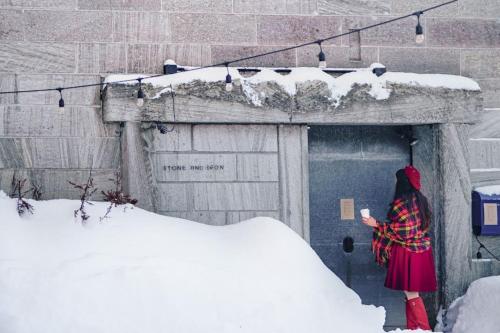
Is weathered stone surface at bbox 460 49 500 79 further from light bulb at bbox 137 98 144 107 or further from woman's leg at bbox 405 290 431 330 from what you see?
light bulb at bbox 137 98 144 107

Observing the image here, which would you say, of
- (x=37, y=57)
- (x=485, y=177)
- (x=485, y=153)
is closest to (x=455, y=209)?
(x=485, y=177)

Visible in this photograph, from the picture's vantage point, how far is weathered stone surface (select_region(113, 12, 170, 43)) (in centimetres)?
686

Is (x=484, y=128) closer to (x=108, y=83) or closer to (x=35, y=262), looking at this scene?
(x=108, y=83)

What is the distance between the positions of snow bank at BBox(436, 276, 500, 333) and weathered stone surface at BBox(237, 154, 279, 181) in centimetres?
227

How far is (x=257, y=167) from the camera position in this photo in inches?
276

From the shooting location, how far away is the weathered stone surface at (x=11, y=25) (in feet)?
21.9

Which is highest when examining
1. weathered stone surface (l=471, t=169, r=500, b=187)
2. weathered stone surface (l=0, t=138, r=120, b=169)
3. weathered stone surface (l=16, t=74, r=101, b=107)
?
weathered stone surface (l=16, t=74, r=101, b=107)

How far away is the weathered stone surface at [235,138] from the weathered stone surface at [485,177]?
2.24 meters

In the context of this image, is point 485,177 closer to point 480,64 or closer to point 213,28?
point 480,64

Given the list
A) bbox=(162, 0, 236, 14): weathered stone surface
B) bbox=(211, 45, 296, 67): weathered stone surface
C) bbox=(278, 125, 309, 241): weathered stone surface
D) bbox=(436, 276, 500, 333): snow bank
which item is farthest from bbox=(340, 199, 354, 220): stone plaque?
bbox=(162, 0, 236, 14): weathered stone surface

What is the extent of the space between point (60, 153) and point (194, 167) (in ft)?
4.34

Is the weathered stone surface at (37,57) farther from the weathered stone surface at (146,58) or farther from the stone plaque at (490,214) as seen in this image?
the stone plaque at (490,214)

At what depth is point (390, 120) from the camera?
7.18m

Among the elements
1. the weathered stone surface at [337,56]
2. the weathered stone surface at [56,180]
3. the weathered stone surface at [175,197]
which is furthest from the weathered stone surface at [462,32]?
the weathered stone surface at [56,180]
